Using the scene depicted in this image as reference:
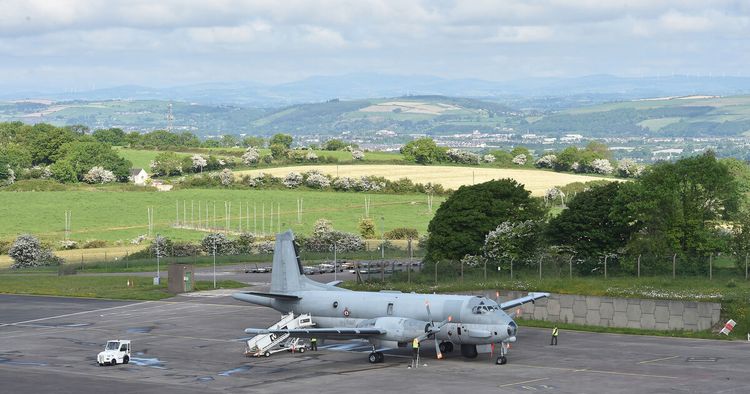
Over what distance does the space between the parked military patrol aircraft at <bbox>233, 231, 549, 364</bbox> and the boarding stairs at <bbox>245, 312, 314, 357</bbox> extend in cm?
67

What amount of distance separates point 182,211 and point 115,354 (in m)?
118

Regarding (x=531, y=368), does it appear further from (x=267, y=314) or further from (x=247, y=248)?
Result: (x=247, y=248)

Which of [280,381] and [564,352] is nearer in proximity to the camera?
[280,381]

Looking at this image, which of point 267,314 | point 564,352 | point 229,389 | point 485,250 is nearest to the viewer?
point 229,389

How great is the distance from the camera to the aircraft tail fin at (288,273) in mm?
64938

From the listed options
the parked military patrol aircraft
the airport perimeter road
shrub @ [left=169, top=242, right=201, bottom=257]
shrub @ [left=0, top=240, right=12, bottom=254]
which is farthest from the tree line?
shrub @ [left=0, top=240, right=12, bottom=254]

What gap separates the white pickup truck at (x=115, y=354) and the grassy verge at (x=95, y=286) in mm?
32033

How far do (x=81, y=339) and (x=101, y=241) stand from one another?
84788 mm

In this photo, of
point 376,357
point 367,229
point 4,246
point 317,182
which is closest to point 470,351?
point 376,357

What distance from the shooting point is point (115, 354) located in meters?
57.5

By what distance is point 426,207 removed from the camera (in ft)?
572

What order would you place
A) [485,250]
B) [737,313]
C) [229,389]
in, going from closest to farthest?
[229,389] → [737,313] → [485,250]

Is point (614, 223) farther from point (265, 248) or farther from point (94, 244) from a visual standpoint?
point (94, 244)

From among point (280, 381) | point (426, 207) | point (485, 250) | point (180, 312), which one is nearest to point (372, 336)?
point (280, 381)
